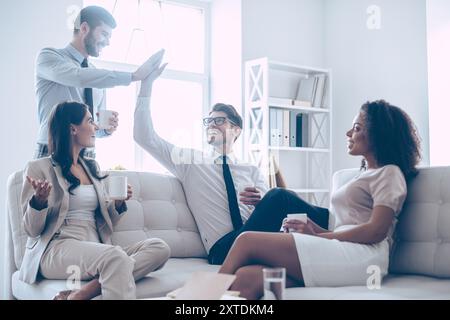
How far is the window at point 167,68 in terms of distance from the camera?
4414 mm

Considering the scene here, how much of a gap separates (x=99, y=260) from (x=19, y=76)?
2117mm

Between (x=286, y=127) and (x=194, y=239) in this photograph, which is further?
(x=286, y=127)

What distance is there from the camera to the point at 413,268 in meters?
2.21

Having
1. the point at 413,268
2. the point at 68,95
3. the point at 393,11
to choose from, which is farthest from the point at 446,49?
the point at 68,95

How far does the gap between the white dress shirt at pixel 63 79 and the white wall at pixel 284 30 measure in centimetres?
206

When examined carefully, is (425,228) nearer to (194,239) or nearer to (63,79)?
(194,239)

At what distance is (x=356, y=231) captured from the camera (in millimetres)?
2055

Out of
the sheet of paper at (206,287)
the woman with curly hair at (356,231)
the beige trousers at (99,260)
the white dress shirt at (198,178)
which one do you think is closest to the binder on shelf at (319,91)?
the white dress shirt at (198,178)

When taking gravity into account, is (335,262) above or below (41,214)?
below

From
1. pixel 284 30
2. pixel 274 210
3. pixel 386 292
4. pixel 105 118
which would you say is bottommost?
pixel 386 292

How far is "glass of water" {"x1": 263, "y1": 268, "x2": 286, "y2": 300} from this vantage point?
1.32 m

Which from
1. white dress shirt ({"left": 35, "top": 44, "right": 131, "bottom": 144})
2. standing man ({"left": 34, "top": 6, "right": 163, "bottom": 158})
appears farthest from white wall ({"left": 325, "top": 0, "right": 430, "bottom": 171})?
white dress shirt ({"left": 35, "top": 44, "right": 131, "bottom": 144})

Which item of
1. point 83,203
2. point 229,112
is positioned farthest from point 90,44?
point 83,203

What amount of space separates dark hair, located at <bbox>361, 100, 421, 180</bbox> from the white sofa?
0.09 meters
